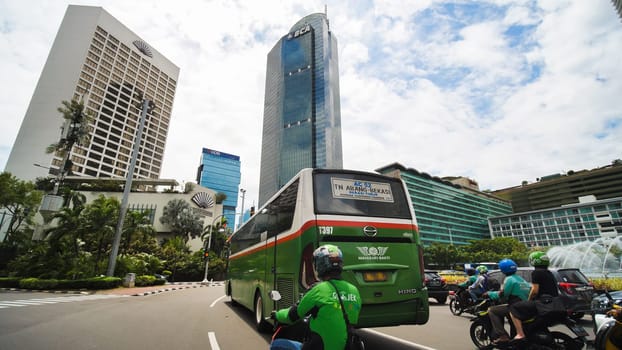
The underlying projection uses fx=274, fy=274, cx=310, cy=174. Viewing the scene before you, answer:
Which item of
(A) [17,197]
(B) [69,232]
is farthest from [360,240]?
(A) [17,197]

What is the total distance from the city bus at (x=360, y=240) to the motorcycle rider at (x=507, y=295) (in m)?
1.07

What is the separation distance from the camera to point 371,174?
572cm

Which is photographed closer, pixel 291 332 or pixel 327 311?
pixel 327 311

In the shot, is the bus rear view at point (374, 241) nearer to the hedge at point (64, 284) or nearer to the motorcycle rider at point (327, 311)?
the motorcycle rider at point (327, 311)

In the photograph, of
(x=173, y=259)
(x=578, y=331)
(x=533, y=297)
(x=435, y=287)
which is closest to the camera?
(x=578, y=331)

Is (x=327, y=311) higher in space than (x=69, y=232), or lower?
lower

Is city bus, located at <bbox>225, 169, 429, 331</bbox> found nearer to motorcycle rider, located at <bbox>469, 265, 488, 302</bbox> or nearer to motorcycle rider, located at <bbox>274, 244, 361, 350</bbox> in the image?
motorcycle rider, located at <bbox>274, 244, 361, 350</bbox>

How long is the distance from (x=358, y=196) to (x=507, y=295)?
9.67ft

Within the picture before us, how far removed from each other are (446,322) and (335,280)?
786 cm

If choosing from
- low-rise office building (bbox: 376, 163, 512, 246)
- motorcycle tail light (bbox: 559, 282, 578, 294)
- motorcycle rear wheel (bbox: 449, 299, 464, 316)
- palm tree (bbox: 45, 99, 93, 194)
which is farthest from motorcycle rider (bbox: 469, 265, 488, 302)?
low-rise office building (bbox: 376, 163, 512, 246)

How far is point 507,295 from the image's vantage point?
180 inches

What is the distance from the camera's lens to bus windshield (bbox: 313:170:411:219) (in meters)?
5.09

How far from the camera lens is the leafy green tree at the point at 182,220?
54375 mm

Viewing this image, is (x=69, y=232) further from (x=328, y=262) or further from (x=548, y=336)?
(x=548, y=336)
